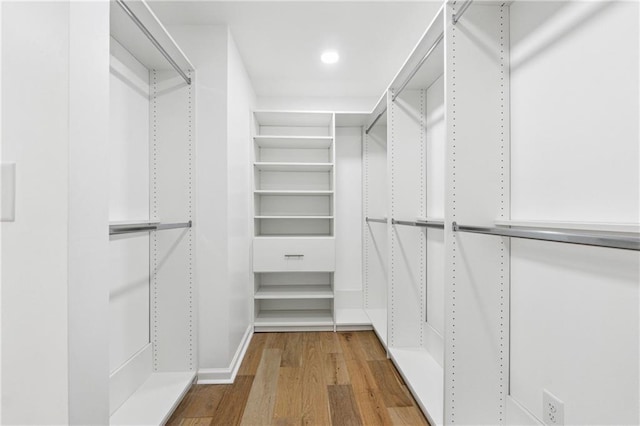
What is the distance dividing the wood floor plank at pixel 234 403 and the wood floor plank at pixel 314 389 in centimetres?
34

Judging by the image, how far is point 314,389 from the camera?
192 cm

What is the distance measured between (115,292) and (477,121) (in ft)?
6.24

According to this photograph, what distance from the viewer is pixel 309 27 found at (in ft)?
6.86

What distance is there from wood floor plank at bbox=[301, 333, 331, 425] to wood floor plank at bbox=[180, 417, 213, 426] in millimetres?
479

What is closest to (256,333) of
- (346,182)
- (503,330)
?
(346,182)

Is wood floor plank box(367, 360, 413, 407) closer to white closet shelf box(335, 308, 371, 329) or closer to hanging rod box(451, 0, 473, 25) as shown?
white closet shelf box(335, 308, 371, 329)

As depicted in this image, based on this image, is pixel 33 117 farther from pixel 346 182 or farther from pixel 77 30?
pixel 346 182

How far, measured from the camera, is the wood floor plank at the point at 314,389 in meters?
1.65

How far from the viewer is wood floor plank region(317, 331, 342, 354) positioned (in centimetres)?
249

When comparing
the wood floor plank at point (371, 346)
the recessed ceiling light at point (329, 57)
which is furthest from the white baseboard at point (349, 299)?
the recessed ceiling light at point (329, 57)

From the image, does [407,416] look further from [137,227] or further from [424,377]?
[137,227]

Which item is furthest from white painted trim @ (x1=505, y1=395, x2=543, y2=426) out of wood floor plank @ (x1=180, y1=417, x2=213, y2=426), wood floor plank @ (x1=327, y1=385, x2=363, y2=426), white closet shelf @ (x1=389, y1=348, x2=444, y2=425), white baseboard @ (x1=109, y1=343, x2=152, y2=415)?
white baseboard @ (x1=109, y1=343, x2=152, y2=415)

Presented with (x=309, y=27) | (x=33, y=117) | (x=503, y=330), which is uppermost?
(x=309, y=27)

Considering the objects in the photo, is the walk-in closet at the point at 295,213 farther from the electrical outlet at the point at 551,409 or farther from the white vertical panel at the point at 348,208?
the white vertical panel at the point at 348,208
